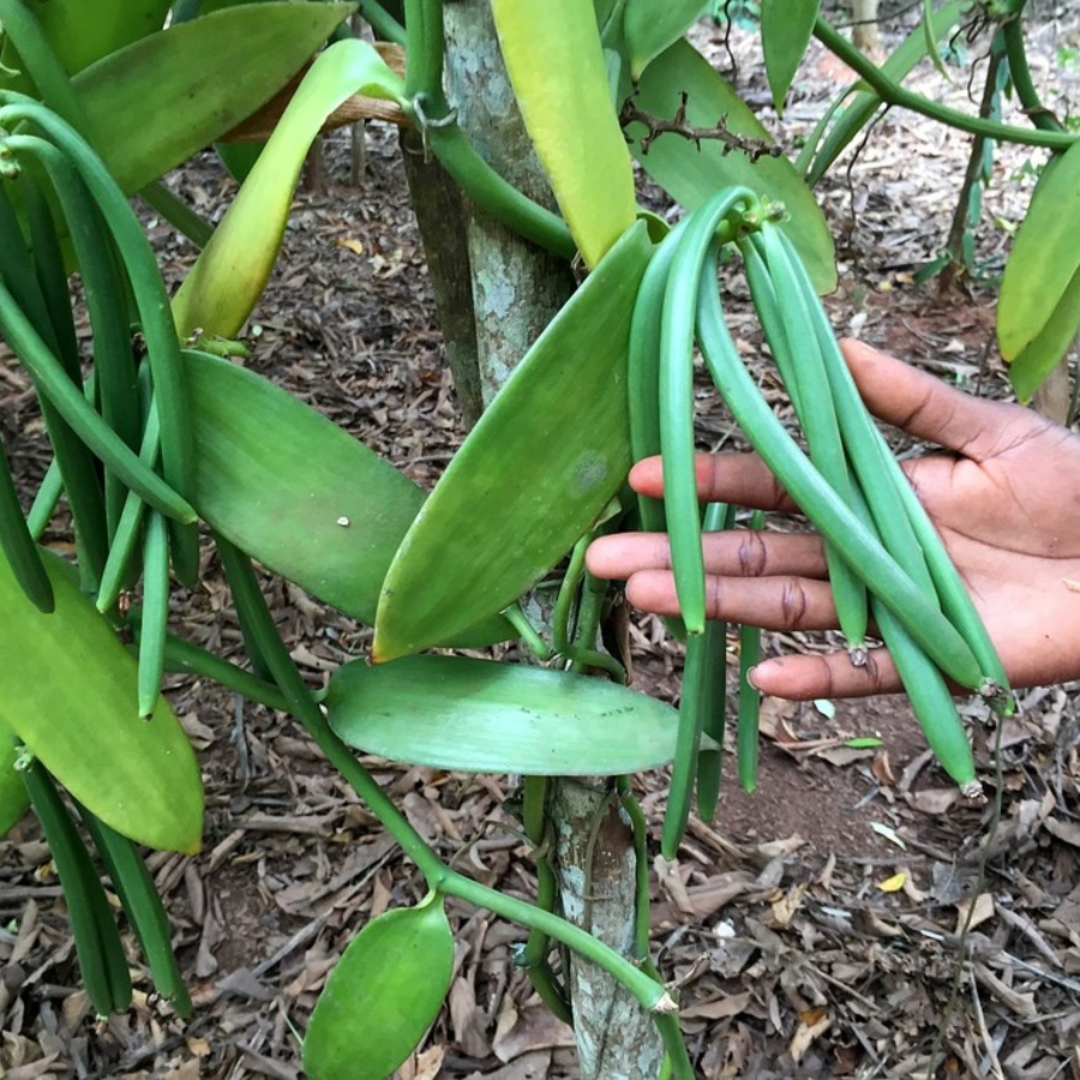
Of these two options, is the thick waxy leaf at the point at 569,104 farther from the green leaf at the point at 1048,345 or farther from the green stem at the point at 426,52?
the green leaf at the point at 1048,345

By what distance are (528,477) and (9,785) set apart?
33cm

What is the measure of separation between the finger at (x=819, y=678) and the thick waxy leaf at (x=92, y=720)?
0.30 m

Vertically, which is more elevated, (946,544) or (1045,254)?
(1045,254)

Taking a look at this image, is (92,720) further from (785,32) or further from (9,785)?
(785,32)

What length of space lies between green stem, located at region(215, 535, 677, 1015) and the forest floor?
0.93 feet

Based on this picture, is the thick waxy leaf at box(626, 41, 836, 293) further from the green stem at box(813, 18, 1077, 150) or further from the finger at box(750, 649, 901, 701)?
the finger at box(750, 649, 901, 701)

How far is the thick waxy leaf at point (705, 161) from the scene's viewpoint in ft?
1.95

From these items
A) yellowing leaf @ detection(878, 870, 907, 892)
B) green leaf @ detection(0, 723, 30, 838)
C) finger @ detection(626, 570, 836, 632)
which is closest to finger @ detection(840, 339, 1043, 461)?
finger @ detection(626, 570, 836, 632)

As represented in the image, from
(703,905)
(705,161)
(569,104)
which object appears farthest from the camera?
(703,905)

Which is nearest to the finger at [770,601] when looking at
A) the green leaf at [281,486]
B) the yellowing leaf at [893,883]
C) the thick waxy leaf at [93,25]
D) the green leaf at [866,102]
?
the green leaf at [281,486]

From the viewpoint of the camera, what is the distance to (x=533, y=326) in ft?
1.72

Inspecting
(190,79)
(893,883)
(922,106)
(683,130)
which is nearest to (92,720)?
(190,79)

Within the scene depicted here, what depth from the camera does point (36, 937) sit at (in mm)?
1188

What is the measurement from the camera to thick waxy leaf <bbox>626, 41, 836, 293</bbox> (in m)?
0.60
